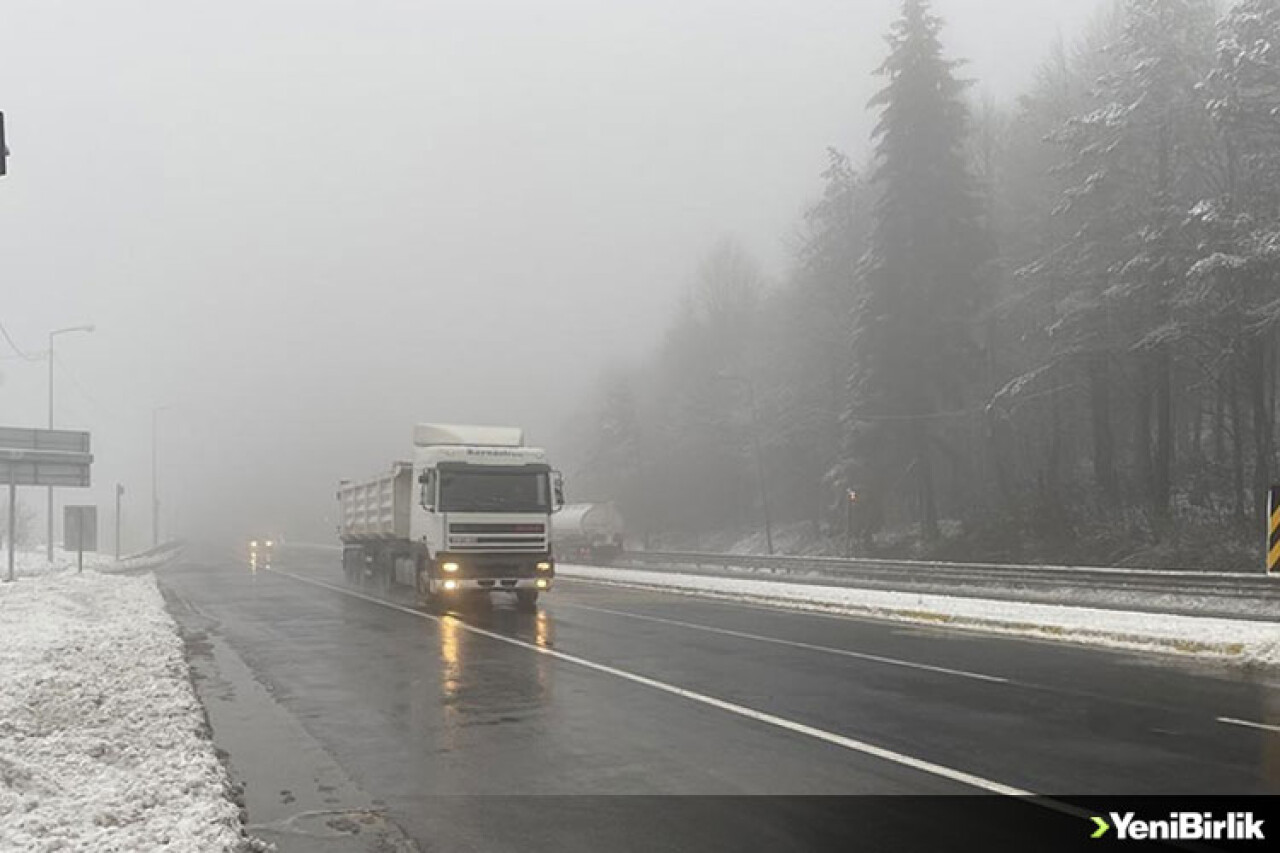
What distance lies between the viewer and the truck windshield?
71.6 ft

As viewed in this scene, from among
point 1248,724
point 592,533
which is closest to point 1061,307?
point 592,533

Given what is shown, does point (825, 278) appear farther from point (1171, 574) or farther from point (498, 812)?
point (498, 812)

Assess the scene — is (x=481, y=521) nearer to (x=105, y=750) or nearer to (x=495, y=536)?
(x=495, y=536)

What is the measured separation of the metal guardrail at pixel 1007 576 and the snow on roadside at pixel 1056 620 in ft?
5.03

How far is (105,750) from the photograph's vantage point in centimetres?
789

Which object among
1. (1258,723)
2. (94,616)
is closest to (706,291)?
(94,616)

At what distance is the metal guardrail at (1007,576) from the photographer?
23.1 meters

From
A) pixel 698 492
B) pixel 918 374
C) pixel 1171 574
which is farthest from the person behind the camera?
pixel 698 492

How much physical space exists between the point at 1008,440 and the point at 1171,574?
2477 centimetres

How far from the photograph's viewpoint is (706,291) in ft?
255

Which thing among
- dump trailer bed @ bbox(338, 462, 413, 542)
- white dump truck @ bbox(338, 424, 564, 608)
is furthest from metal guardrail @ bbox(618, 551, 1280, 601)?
dump trailer bed @ bbox(338, 462, 413, 542)

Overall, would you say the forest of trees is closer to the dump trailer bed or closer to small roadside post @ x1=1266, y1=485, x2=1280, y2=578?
small roadside post @ x1=1266, y1=485, x2=1280, y2=578

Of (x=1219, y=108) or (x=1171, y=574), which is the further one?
(x=1219, y=108)

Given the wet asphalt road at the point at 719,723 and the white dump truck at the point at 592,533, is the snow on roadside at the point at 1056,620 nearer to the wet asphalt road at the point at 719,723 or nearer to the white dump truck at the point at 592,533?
the wet asphalt road at the point at 719,723
